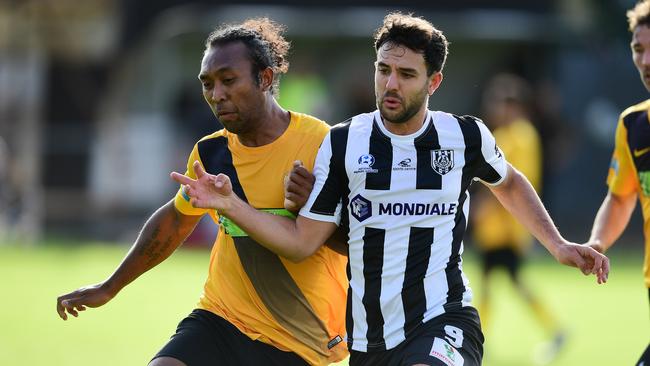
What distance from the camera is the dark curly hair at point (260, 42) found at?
6.01 meters

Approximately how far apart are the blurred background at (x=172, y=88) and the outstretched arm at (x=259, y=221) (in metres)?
11.9

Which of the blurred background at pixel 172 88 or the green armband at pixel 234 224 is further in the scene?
the blurred background at pixel 172 88

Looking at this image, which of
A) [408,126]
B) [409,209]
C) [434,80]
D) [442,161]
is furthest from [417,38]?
[409,209]

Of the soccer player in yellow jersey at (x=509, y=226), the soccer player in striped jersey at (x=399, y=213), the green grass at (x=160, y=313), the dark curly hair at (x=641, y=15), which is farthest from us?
the soccer player in yellow jersey at (x=509, y=226)

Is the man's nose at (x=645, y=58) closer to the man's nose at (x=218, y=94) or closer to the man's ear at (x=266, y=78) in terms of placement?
the man's ear at (x=266, y=78)

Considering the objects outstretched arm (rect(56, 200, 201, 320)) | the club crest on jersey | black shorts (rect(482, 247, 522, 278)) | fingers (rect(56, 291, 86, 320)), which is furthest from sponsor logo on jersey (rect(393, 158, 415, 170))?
black shorts (rect(482, 247, 522, 278))

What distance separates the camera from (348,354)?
6.09m

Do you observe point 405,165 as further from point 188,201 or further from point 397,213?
point 188,201

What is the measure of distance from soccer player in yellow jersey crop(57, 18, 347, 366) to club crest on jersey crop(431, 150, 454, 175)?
24.7 inches

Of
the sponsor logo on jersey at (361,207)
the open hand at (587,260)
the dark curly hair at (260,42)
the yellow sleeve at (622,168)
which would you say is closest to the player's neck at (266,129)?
the dark curly hair at (260,42)

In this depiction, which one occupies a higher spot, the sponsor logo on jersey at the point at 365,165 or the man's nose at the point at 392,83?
the man's nose at the point at 392,83

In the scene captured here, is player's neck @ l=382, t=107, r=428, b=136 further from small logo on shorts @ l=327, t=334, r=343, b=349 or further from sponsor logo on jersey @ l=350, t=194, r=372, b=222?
small logo on shorts @ l=327, t=334, r=343, b=349

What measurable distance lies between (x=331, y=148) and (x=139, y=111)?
20.6 m

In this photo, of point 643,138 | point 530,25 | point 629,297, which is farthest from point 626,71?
point 643,138
